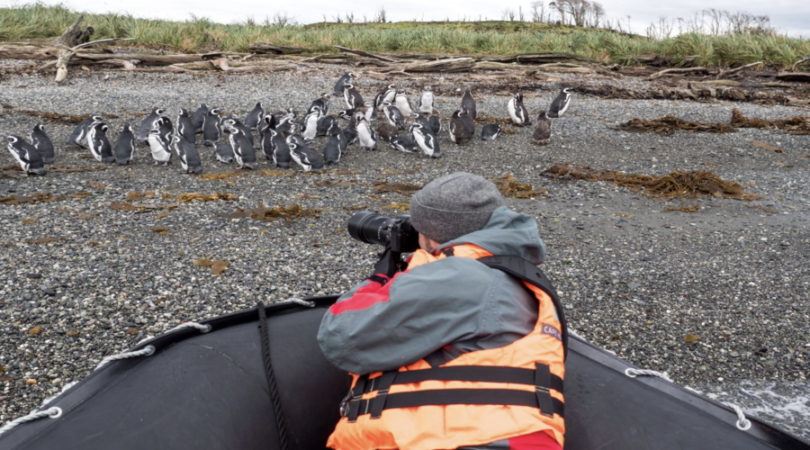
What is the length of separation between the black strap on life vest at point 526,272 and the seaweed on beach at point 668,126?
826cm

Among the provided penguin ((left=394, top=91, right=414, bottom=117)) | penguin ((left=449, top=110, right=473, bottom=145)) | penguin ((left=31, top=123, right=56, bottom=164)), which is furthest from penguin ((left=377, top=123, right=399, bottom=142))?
penguin ((left=31, top=123, right=56, bottom=164))

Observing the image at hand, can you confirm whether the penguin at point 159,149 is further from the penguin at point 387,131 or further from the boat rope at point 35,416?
the boat rope at point 35,416

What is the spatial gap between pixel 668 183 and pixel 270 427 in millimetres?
5759

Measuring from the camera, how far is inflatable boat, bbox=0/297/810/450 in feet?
6.07

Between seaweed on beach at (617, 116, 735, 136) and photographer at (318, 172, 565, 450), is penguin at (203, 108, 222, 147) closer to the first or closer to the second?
seaweed on beach at (617, 116, 735, 136)

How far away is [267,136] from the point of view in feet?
24.8

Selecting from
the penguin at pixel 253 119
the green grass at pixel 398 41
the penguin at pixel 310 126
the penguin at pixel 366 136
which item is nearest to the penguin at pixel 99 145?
the penguin at pixel 253 119

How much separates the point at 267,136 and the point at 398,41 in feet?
36.3

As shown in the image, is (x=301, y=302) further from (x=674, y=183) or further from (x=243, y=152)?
(x=674, y=183)

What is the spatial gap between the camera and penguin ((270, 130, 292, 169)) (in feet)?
17.0

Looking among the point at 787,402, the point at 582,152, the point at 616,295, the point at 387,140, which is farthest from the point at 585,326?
the point at 387,140

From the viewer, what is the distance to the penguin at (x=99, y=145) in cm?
700

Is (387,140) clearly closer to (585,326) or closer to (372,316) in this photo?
(585,326)

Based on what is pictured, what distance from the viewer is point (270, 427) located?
81.4 inches
